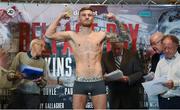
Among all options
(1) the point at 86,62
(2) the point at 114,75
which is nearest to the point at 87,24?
(1) the point at 86,62

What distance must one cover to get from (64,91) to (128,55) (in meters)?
0.69

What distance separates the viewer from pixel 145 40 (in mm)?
3258

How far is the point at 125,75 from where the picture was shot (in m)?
2.84

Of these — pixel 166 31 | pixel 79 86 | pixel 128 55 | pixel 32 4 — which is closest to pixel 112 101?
pixel 128 55

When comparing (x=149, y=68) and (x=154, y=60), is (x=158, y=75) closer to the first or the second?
(x=154, y=60)

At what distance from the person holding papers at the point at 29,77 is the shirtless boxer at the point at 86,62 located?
1.69ft

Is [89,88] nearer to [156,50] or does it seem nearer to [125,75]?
[125,75]

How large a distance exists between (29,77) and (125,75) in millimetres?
745

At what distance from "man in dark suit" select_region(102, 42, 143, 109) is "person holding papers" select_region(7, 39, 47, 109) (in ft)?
1.67

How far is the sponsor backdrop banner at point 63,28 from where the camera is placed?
10.5 ft

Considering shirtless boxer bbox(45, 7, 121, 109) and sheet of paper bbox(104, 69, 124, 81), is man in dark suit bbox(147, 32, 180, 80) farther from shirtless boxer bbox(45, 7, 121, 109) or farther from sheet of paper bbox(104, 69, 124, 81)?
shirtless boxer bbox(45, 7, 121, 109)

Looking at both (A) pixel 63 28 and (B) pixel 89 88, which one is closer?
(B) pixel 89 88

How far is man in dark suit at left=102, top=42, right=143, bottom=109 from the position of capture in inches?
112

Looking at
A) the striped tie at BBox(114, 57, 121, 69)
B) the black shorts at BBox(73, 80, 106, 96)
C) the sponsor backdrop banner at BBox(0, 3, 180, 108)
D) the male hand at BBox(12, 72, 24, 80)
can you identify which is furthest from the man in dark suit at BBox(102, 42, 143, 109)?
the male hand at BBox(12, 72, 24, 80)
